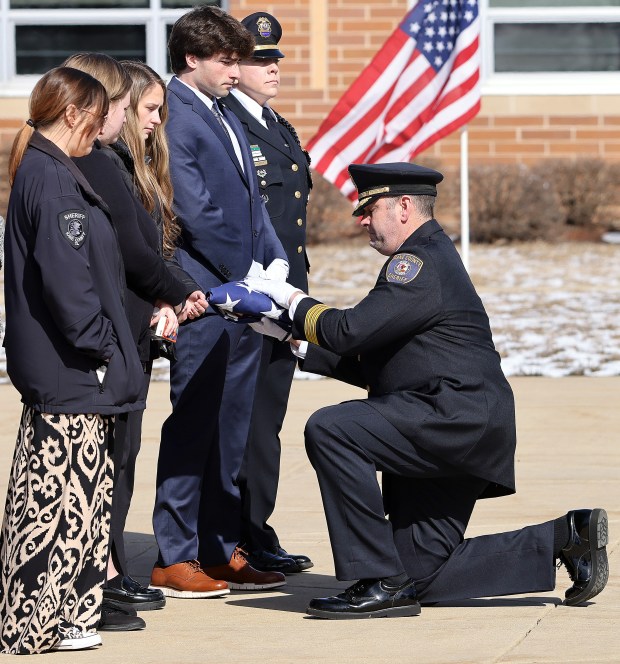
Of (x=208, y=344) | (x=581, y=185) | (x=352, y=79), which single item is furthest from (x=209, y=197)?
(x=352, y=79)

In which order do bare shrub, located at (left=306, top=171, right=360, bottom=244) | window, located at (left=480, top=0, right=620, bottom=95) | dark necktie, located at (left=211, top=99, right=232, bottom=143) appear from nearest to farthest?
1. dark necktie, located at (left=211, top=99, right=232, bottom=143)
2. bare shrub, located at (left=306, top=171, right=360, bottom=244)
3. window, located at (left=480, top=0, right=620, bottom=95)

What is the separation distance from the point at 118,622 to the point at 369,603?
78 cm

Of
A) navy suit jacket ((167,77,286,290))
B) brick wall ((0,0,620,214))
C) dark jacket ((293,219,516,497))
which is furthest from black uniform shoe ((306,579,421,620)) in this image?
brick wall ((0,0,620,214))

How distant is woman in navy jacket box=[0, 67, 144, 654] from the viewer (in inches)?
182

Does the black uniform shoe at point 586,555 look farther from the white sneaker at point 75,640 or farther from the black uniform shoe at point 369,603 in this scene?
the white sneaker at point 75,640

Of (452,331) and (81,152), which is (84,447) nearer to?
(81,152)

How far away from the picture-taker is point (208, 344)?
562 centimetres

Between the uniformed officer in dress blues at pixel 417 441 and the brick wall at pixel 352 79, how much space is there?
12.9m

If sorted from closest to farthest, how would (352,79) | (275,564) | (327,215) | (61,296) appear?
(61,296) → (275,564) → (327,215) → (352,79)

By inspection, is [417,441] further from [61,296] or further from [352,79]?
[352,79]

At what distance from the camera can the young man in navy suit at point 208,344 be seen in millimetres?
5613

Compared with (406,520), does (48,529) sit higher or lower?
higher

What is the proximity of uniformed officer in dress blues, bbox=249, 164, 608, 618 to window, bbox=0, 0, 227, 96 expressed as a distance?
14.2 metres

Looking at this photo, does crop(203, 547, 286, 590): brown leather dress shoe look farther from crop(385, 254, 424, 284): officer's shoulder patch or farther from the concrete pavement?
crop(385, 254, 424, 284): officer's shoulder patch
